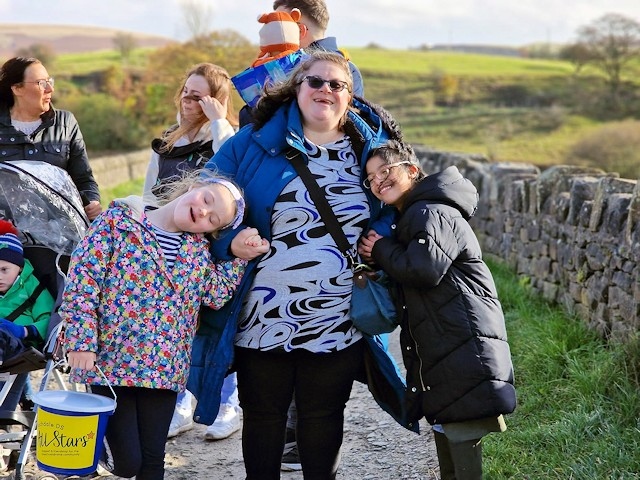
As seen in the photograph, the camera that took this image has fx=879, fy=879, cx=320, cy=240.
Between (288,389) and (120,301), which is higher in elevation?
(120,301)

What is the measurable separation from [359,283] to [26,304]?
5.28ft

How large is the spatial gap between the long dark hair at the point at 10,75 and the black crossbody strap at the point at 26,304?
4.34 ft

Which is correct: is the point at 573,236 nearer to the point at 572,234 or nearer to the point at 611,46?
the point at 572,234

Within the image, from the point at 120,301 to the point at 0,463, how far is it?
1521mm

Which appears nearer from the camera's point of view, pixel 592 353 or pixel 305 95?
pixel 305 95

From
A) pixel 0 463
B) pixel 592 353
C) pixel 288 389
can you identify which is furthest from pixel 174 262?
pixel 592 353

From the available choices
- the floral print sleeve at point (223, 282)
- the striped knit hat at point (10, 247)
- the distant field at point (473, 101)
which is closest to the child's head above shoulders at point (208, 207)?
the floral print sleeve at point (223, 282)

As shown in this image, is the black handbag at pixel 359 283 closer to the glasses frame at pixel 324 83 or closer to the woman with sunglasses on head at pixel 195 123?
the glasses frame at pixel 324 83

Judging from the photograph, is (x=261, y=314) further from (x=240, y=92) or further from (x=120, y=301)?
(x=240, y=92)

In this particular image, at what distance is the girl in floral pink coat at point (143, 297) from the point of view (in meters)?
3.26

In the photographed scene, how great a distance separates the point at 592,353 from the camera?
5.19 meters

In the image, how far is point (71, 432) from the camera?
326 cm

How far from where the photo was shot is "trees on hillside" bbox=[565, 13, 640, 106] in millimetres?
44094

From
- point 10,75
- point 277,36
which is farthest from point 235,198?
point 10,75
